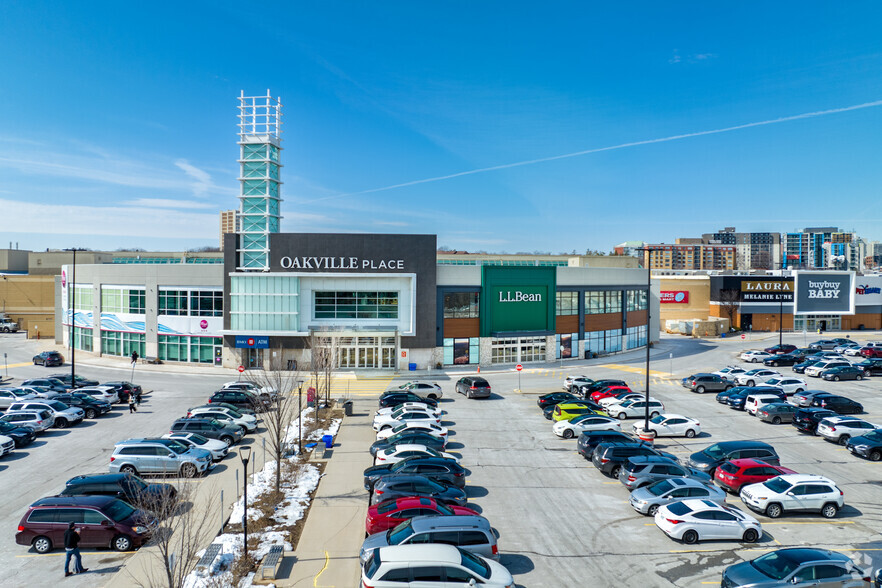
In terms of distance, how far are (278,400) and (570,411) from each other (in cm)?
1643

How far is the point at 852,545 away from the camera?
675 inches

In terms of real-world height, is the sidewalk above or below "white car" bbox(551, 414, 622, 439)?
below

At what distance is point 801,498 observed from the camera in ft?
63.3

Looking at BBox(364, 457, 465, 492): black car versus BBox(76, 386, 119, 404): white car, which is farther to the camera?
BBox(76, 386, 119, 404): white car

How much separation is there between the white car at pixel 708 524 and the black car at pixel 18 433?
29576mm

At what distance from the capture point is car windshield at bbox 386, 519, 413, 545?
14.9 m

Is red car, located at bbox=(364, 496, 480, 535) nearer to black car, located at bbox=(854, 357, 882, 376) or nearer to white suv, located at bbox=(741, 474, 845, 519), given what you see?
white suv, located at bbox=(741, 474, 845, 519)

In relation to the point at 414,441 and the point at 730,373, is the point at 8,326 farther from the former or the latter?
the point at 730,373

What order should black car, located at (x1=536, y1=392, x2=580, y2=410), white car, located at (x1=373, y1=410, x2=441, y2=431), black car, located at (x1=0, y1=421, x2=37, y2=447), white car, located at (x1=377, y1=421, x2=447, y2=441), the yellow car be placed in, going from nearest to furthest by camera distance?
black car, located at (x1=0, y1=421, x2=37, y2=447)
white car, located at (x1=377, y1=421, x2=447, y2=441)
white car, located at (x1=373, y1=410, x2=441, y2=431)
the yellow car
black car, located at (x1=536, y1=392, x2=580, y2=410)

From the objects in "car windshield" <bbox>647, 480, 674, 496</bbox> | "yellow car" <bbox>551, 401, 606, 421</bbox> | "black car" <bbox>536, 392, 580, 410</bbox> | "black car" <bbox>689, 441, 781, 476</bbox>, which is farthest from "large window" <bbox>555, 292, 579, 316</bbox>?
"car windshield" <bbox>647, 480, 674, 496</bbox>

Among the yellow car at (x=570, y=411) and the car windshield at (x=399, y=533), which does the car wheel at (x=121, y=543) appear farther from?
the yellow car at (x=570, y=411)

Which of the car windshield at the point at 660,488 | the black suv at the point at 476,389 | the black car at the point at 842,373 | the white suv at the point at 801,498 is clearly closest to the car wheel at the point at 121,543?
the car windshield at the point at 660,488

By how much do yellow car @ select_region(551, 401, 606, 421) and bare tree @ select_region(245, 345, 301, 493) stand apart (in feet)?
48.4

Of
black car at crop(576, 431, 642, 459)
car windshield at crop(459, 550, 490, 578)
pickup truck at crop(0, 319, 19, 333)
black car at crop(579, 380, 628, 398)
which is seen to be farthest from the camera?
pickup truck at crop(0, 319, 19, 333)
